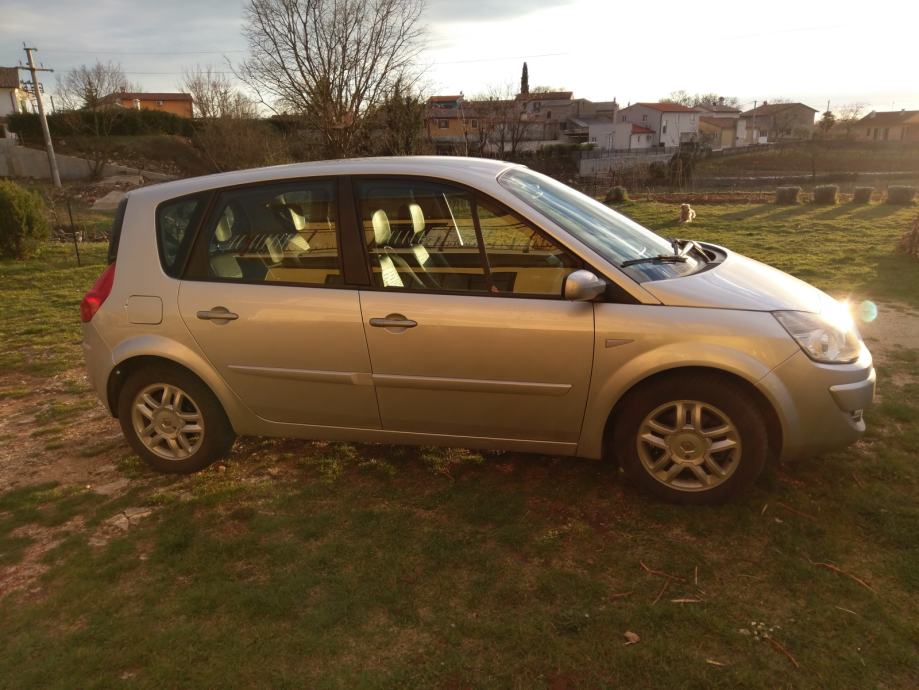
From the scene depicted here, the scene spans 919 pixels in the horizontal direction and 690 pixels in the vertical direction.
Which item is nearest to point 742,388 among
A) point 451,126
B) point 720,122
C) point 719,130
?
point 451,126

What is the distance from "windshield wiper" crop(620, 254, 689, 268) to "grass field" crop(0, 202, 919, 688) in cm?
124

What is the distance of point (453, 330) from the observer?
318cm

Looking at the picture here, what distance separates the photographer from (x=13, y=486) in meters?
3.83

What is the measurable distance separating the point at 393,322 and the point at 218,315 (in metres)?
1.05

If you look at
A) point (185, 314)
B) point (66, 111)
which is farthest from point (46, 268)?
point (66, 111)

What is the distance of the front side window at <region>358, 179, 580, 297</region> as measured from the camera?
127 inches

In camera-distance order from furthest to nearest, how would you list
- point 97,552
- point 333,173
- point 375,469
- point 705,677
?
point 375,469
point 333,173
point 97,552
point 705,677

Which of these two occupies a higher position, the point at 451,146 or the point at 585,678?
the point at 451,146

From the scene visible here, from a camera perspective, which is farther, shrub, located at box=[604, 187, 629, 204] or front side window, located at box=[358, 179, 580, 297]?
shrub, located at box=[604, 187, 629, 204]

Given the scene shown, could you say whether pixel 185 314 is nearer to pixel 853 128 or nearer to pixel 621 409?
pixel 621 409

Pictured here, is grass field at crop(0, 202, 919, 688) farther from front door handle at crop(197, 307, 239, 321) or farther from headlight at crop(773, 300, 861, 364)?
front door handle at crop(197, 307, 239, 321)

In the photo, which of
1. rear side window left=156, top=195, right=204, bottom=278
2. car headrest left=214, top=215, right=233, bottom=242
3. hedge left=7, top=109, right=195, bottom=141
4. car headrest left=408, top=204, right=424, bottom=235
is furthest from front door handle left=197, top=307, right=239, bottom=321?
hedge left=7, top=109, right=195, bottom=141

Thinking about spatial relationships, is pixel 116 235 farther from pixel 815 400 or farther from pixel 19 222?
pixel 19 222

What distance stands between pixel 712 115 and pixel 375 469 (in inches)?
3518
